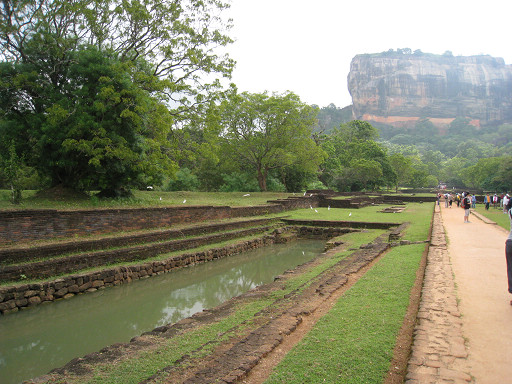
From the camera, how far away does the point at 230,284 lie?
909 centimetres

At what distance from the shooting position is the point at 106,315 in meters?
6.63

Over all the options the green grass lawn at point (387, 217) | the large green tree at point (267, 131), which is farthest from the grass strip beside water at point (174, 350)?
the large green tree at point (267, 131)

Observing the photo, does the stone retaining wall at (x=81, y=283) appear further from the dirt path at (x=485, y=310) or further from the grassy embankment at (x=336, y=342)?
the dirt path at (x=485, y=310)

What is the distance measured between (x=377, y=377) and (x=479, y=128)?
525 feet

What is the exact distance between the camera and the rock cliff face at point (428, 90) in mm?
140788

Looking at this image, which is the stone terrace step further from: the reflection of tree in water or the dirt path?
the dirt path

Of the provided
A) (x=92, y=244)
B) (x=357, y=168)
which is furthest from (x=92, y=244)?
(x=357, y=168)

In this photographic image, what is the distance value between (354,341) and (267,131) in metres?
25.0

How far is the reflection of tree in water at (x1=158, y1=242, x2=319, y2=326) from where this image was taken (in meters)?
7.27

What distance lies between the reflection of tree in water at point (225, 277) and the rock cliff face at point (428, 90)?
469 ft

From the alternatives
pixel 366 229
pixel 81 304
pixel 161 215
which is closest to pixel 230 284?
pixel 81 304

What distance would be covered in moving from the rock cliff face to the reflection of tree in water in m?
143

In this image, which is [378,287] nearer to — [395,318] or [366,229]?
[395,318]

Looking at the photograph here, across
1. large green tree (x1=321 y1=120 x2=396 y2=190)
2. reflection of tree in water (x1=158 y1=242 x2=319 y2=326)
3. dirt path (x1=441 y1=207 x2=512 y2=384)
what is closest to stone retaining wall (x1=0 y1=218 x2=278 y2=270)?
reflection of tree in water (x1=158 y1=242 x2=319 y2=326)
